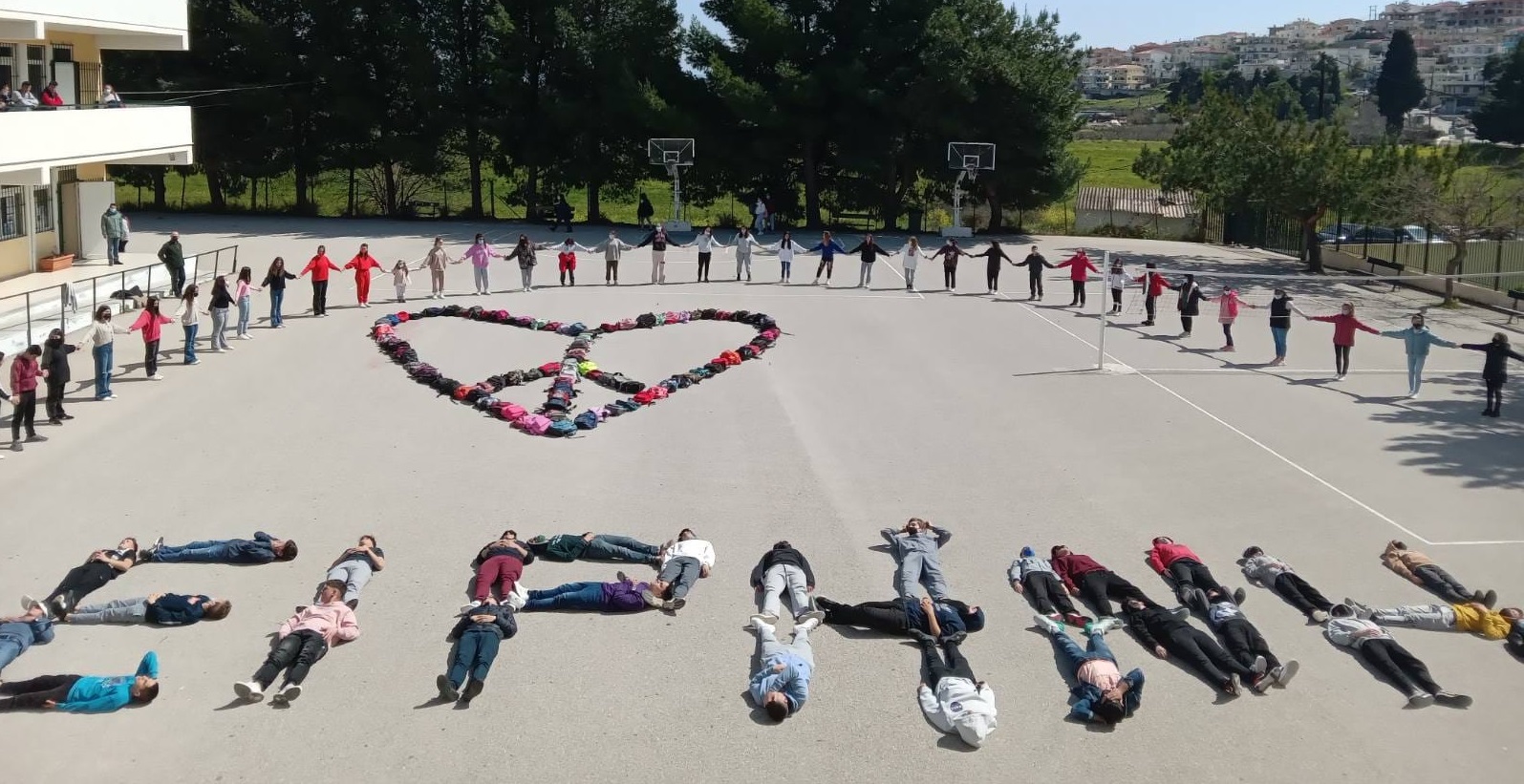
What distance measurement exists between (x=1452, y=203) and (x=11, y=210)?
114 feet

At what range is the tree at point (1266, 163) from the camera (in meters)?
38.3

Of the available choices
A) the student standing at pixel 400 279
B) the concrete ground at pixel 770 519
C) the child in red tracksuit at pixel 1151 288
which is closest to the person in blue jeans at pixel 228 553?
the concrete ground at pixel 770 519

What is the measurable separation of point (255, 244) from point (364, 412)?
2267 centimetres

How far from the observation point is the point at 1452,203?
3488cm

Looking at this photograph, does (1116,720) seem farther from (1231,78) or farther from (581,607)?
(1231,78)

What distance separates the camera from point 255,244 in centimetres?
4062

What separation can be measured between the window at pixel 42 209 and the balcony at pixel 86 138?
139cm

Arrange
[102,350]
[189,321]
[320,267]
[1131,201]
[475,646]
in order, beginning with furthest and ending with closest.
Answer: [1131,201], [320,267], [189,321], [102,350], [475,646]

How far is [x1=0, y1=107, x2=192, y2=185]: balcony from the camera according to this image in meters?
25.1

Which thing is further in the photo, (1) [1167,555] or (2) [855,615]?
(1) [1167,555]

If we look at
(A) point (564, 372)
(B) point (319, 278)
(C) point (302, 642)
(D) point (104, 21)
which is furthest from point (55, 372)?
(D) point (104, 21)

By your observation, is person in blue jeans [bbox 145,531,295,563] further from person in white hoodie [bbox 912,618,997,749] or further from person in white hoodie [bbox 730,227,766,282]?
person in white hoodie [bbox 730,227,766,282]

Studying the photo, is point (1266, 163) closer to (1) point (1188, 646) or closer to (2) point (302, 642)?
(1) point (1188, 646)

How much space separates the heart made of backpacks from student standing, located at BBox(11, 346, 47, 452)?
232 inches
